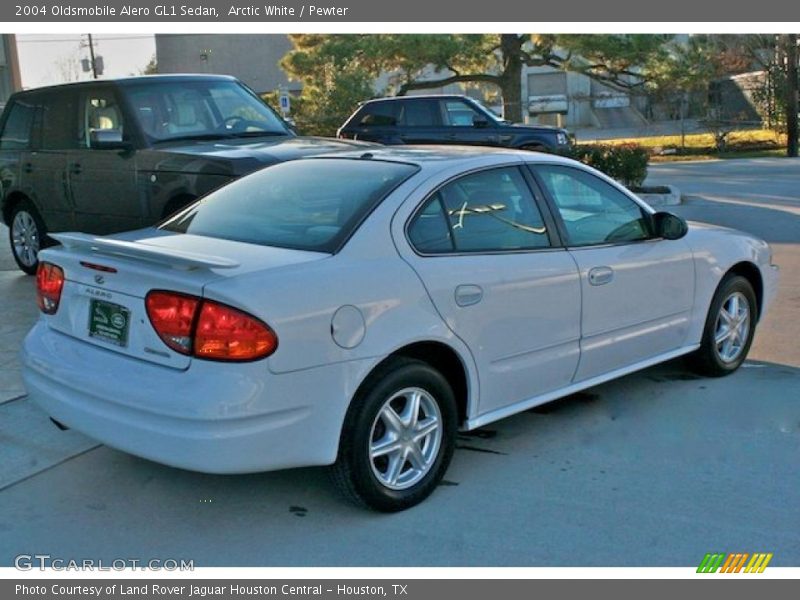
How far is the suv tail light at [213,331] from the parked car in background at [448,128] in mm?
13620

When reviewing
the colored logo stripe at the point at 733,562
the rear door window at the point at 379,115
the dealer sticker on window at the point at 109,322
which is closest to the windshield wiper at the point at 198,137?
the dealer sticker on window at the point at 109,322

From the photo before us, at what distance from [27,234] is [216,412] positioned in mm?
6506

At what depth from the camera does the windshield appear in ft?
26.4

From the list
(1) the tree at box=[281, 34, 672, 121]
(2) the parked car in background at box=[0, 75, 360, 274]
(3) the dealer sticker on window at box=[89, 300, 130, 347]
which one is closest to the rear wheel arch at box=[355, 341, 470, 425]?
(3) the dealer sticker on window at box=[89, 300, 130, 347]

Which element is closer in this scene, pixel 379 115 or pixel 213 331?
pixel 213 331

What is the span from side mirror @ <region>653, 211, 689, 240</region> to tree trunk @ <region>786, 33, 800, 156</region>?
23037 millimetres

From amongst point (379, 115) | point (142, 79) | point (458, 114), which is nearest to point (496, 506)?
point (142, 79)

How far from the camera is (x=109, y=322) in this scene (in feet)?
13.3

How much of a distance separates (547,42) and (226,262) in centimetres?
2537

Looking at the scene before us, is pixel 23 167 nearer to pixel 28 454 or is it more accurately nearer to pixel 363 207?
pixel 28 454

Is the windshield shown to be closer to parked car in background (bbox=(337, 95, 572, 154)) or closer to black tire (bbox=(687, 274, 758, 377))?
black tire (bbox=(687, 274, 758, 377))

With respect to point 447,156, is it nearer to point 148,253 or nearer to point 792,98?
point 148,253

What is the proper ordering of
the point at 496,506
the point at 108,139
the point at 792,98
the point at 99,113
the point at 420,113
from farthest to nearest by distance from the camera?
the point at 792,98, the point at 420,113, the point at 99,113, the point at 108,139, the point at 496,506

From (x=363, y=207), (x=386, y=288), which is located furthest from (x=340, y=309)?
(x=363, y=207)
